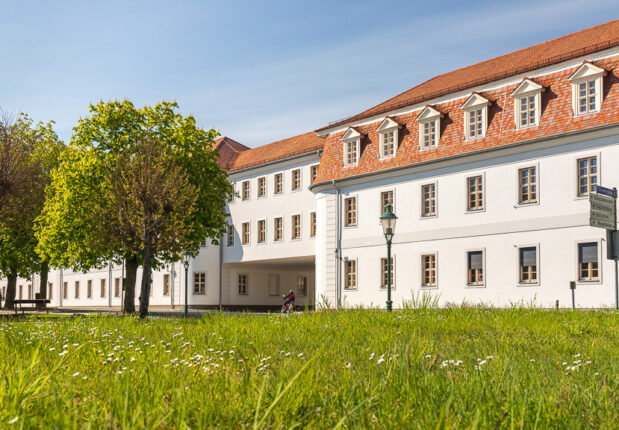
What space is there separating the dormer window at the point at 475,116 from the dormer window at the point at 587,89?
159 inches

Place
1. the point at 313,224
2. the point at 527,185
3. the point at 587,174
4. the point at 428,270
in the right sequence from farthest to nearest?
the point at 313,224
the point at 428,270
the point at 527,185
the point at 587,174

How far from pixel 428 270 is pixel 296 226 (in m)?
14.1

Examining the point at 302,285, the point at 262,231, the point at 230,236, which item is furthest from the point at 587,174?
the point at 302,285

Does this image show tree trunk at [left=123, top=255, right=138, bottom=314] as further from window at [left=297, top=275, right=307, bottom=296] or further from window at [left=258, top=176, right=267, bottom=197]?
window at [left=297, top=275, right=307, bottom=296]

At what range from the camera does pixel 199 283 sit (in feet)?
172

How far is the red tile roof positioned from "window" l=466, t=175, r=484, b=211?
13.7ft

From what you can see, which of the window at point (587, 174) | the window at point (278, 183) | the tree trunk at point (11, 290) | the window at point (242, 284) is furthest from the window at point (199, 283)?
the window at point (587, 174)

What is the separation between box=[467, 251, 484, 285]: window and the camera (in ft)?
104

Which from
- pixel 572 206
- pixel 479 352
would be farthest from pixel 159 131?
pixel 479 352

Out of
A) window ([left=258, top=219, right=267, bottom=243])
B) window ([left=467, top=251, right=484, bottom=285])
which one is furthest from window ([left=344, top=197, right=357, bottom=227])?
window ([left=258, top=219, right=267, bottom=243])

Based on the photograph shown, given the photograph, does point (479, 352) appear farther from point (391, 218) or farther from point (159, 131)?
point (159, 131)

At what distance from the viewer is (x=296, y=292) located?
2172 inches

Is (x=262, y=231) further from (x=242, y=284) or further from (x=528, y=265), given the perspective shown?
(x=528, y=265)

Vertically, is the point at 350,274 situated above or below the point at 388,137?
below
